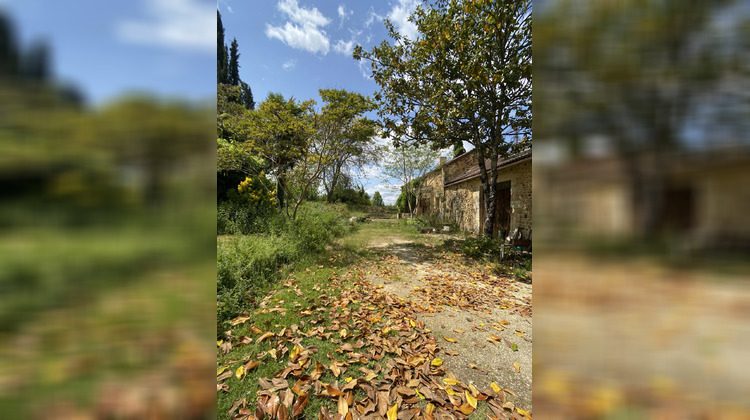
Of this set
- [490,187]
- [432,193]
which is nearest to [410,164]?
[432,193]

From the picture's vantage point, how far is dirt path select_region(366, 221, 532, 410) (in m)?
2.29

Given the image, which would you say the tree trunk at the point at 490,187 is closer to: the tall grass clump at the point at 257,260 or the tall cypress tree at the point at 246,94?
the tall grass clump at the point at 257,260

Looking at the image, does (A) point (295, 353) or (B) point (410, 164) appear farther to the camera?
(B) point (410, 164)

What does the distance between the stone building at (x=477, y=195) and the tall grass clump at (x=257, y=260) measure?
567 centimetres

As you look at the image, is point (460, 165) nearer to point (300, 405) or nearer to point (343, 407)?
point (343, 407)

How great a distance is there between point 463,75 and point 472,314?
555 cm

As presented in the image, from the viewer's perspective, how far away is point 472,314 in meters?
3.46
